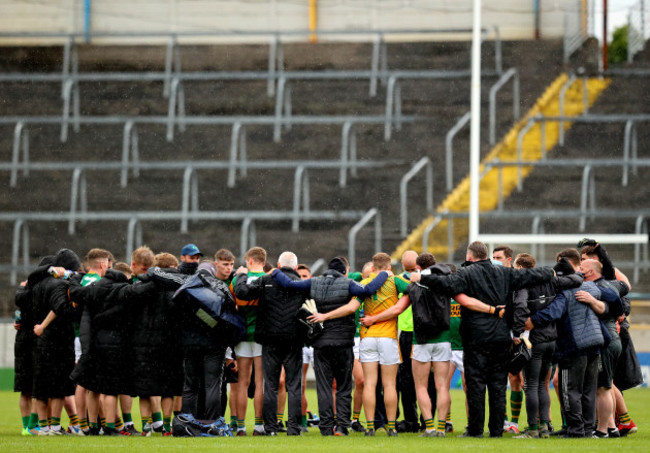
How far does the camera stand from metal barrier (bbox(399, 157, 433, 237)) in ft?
76.3

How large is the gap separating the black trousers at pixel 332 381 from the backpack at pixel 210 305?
958mm

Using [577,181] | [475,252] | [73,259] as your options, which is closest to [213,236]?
[577,181]

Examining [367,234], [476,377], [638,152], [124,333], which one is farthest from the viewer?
[638,152]

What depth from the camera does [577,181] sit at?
24.3m

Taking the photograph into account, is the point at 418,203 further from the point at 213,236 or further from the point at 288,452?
the point at 288,452

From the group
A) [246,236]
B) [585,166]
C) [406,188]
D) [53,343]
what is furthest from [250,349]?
[585,166]

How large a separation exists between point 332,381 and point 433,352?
1078 millimetres

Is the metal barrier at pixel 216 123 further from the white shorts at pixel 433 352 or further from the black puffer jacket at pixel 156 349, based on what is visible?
the white shorts at pixel 433 352

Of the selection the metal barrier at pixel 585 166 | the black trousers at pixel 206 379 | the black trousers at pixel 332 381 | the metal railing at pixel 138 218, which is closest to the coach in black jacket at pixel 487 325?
the black trousers at pixel 332 381

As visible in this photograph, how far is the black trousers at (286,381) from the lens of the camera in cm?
1289

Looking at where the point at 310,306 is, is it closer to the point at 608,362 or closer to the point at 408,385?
the point at 408,385

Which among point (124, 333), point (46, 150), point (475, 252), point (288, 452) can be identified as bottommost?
point (288, 452)

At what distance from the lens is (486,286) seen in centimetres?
1218

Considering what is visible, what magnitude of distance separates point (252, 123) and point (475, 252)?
14327 millimetres
